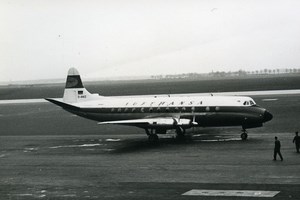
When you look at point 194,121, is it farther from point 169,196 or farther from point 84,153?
point 169,196

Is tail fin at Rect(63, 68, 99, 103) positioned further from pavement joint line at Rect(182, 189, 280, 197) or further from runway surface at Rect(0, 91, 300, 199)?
pavement joint line at Rect(182, 189, 280, 197)

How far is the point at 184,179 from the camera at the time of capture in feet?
82.7

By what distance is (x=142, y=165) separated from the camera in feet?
98.6

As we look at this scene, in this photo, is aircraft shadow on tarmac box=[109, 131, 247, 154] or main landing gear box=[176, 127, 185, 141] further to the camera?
main landing gear box=[176, 127, 185, 141]

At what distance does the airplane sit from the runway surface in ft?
5.12

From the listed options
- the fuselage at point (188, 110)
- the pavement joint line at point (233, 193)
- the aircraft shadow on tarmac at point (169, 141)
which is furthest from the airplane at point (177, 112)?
the pavement joint line at point (233, 193)

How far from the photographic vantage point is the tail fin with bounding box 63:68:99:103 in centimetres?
4781

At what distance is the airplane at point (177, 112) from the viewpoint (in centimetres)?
3934

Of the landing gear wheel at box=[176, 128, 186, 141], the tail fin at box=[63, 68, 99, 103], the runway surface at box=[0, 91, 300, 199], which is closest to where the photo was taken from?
the runway surface at box=[0, 91, 300, 199]

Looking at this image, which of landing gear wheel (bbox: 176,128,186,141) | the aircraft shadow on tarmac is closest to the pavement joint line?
the aircraft shadow on tarmac

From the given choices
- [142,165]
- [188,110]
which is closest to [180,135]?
[188,110]

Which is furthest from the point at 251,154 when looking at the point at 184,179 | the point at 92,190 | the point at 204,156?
the point at 92,190

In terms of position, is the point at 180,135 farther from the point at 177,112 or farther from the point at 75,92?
the point at 75,92

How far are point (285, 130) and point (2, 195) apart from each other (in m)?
30.3
